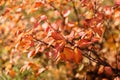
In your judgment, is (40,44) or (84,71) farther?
(84,71)

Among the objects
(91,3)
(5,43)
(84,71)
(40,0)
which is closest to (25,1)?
(40,0)

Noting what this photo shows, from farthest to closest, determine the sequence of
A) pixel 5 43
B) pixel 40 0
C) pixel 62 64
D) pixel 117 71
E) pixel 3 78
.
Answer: pixel 5 43, pixel 62 64, pixel 117 71, pixel 3 78, pixel 40 0

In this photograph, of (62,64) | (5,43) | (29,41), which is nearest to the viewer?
(29,41)

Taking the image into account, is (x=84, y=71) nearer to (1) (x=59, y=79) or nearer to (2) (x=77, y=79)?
(2) (x=77, y=79)

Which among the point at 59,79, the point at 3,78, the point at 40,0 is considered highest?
Result: the point at 40,0

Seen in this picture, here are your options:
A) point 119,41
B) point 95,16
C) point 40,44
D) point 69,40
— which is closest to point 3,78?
point 40,44

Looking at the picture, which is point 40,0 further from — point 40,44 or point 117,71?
point 117,71

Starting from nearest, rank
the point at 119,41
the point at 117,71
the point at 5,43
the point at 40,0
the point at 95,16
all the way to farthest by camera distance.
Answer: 1. the point at 40,0
2. the point at 95,16
3. the point at 117,71
4. the point at 119,41
5. the point at 5,43

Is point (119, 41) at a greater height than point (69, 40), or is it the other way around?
point (69, 40)

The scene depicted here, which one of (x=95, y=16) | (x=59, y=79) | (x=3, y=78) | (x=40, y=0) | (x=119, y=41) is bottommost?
(x=59, y=79)
